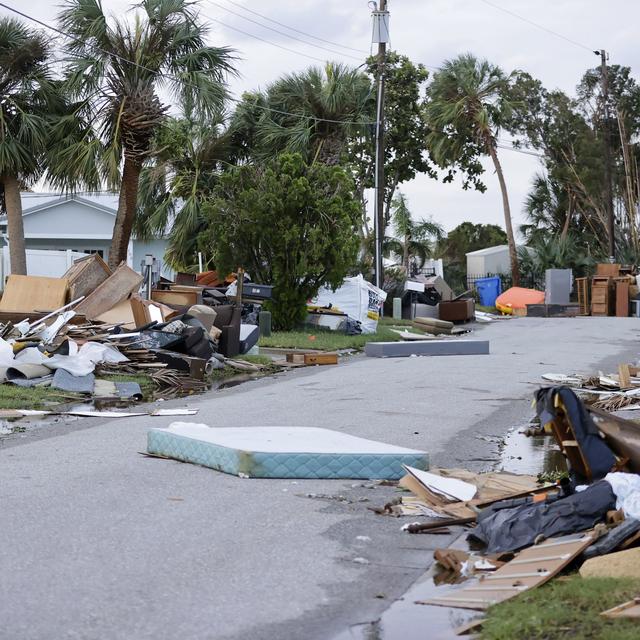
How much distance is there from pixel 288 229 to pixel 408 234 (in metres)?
23.2

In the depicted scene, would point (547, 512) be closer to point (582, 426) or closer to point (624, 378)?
point (582, 426)

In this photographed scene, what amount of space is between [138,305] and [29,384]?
497cm

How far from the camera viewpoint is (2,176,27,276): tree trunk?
26125 mm

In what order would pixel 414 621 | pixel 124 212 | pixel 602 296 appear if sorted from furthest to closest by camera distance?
pixel 602 296 → pixel 124 212 → pixel 414 621

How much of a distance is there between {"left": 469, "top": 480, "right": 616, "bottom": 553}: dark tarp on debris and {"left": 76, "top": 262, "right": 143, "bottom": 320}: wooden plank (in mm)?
14483

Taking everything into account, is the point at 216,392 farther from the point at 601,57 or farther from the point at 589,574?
the point at 601,57

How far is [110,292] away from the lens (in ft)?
66.1

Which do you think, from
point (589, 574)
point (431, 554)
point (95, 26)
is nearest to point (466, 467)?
point (431, 554)

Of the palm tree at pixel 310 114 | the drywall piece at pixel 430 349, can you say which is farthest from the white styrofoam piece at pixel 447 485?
the palm tree at pixel 310 114

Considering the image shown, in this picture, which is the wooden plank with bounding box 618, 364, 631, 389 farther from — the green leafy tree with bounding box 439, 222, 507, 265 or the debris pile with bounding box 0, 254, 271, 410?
the green leafy tree with bounding box 439, 222, 507, 265

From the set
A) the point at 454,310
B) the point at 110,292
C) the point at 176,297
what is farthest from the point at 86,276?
the point at 454,310

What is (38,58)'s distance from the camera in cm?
2570

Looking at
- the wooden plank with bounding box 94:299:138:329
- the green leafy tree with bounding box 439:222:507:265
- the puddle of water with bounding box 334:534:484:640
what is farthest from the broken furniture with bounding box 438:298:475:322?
the green leafy tree with bounding box 439:222:507:265

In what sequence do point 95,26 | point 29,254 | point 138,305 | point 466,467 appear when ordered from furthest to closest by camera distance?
1. point 29,254
2. point 95,26
3. point 138,305
4. point 466,467
